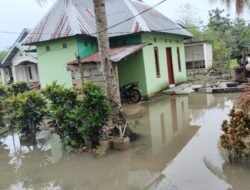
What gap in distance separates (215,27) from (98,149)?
42701 mm

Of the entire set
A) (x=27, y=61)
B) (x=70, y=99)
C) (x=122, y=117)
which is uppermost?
(x=27, y=61)

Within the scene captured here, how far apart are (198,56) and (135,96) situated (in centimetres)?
1552

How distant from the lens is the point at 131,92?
13.9m

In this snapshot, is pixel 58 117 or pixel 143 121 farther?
pixel 143 121

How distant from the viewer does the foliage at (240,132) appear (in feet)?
17.4

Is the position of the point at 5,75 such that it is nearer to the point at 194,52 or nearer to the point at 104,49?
the point at 194,52

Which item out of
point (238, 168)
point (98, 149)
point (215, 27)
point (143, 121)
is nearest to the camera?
point (238, 168)

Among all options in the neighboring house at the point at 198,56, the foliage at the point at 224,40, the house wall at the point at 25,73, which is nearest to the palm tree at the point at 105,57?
the house wall at the point at 25,73

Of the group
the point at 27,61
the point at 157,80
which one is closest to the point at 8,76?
the point at 27,61

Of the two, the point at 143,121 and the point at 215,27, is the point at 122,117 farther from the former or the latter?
the point at 215,27

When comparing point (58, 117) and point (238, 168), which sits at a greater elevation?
point (58, 117)

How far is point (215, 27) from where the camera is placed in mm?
45406

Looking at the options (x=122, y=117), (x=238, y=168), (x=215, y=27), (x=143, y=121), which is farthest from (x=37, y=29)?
(x=215, y=27)

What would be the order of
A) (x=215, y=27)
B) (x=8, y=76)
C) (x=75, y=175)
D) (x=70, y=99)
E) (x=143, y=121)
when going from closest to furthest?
1. (x=75, y=175)
2. (x=70, y=99)
3. (x=143, y=121)
4. (x=8, y=76)
5. (x=215, y=27)
